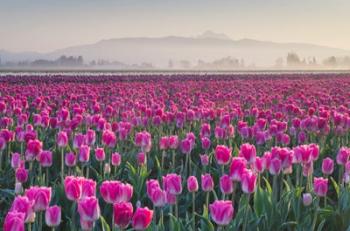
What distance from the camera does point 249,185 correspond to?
12.3 feet

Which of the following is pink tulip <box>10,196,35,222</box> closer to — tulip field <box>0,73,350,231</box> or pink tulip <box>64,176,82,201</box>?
tulip field <box>0,73,350,231</box>

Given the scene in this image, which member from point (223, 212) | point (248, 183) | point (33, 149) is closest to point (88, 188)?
point (223, 212)

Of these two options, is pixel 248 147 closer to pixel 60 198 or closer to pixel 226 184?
pixel 226 184

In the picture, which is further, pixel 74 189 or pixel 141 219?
pixel 74 189

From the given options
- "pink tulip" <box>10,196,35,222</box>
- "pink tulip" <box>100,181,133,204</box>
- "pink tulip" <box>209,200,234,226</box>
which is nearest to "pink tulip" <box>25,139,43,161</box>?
"pink tulip" <box>100,181,133,204</box>

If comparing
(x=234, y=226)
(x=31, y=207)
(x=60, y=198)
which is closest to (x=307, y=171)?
(x=234, y=226)

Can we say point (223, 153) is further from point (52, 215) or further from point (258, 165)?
point (52, 215)

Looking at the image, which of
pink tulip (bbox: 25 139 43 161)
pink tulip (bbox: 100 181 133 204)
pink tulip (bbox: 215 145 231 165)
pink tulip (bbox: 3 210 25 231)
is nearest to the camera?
pink tulip (bbox: 3 210 25 231)

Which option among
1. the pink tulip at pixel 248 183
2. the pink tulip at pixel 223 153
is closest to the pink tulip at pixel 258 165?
the pink tulip at pixel 223 153

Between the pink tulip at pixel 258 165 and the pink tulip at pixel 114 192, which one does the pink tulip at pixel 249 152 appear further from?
the pink tulip at pixel 114 192

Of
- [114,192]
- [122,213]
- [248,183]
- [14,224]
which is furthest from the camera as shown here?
[248,183]

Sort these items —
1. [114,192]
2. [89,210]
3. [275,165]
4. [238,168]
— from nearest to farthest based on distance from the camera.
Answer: [89,210] < [114,192] < [238,168] < [275,165]

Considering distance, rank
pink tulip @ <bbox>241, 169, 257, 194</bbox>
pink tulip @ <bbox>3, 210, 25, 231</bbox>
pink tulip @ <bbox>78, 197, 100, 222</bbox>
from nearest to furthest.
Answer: pink tulip @ <bbox>3, 210, 25, 231</bbox> < pink tulip @ <bbox>78, 197, 100, 222</bbox> < pink tulip @ <bbox>241, 169, 257, 194</bbox>

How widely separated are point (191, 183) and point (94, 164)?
3.12 meters
